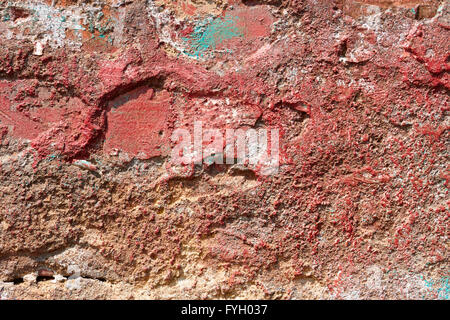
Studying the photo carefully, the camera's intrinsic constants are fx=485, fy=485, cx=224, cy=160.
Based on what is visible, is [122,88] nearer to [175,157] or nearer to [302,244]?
[175,157]

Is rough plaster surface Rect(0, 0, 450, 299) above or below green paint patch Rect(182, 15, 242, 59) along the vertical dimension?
below

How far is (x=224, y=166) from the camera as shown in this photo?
4.26ft

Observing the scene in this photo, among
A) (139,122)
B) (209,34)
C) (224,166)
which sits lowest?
(224,166)

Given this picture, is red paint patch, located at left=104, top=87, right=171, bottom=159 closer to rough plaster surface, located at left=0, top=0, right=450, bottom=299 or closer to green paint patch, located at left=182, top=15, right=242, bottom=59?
rough plaster surface, located at left=0, top=0, right=450, bottom=299

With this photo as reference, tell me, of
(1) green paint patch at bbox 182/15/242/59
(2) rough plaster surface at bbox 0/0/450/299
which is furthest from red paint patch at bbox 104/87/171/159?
(1) green paint patch at bbox 182/15/242/59

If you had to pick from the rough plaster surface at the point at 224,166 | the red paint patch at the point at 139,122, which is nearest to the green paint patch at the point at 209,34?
the rough plaster surface at the point at 224,166

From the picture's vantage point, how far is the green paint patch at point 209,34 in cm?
128

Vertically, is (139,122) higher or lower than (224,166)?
higher

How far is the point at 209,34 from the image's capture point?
4.20ft

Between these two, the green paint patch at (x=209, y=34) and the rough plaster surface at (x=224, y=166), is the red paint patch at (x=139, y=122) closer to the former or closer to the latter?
the rough plaster surface at (x=224, y=166)

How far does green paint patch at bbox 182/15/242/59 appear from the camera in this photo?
1.28 m

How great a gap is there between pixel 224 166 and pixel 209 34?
0.35m

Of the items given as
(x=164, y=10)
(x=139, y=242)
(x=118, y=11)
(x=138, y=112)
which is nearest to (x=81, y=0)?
(x=118, y=11)

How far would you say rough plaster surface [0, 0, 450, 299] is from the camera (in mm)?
1264
